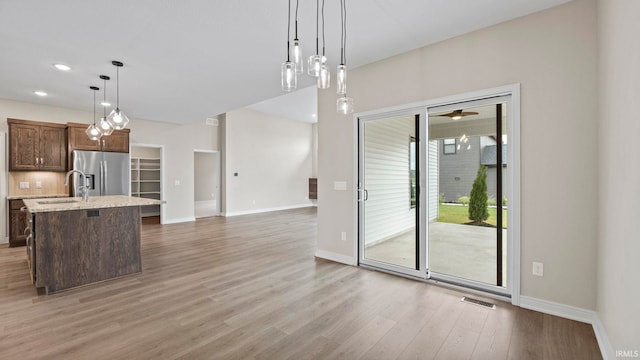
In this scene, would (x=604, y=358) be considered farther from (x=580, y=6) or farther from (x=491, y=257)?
(x=580, y=6)

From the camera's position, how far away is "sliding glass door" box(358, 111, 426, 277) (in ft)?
11.7

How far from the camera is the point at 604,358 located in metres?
1.90

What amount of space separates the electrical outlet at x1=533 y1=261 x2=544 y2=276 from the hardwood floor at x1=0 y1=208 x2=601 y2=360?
0.36m

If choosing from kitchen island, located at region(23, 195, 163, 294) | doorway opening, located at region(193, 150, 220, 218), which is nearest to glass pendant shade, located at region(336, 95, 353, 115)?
kitchen island, located at region(23, 195, 163, 294)

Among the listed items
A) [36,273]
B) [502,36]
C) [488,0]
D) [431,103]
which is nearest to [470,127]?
[431,103]

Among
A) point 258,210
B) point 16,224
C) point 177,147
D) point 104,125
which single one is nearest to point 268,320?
point 104,125

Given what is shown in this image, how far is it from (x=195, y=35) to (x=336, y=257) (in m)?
3.30

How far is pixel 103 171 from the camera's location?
5.98 m

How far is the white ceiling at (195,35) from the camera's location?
8.24 feet

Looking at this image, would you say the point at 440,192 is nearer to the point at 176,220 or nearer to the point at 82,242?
the point at 82,242

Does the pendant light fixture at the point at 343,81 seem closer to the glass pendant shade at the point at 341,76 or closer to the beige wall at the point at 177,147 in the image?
the glass pendant shade at the point at 341,76

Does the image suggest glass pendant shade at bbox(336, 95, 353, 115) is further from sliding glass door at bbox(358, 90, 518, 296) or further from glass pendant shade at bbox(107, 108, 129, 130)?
glass pendant shade at bbox(107, 108, 129, 130)

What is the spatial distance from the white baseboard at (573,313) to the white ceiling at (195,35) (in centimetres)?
265

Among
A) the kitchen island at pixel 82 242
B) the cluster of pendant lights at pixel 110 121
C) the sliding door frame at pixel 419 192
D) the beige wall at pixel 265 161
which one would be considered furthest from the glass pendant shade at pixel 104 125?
the beige wall at pixel 265 161
